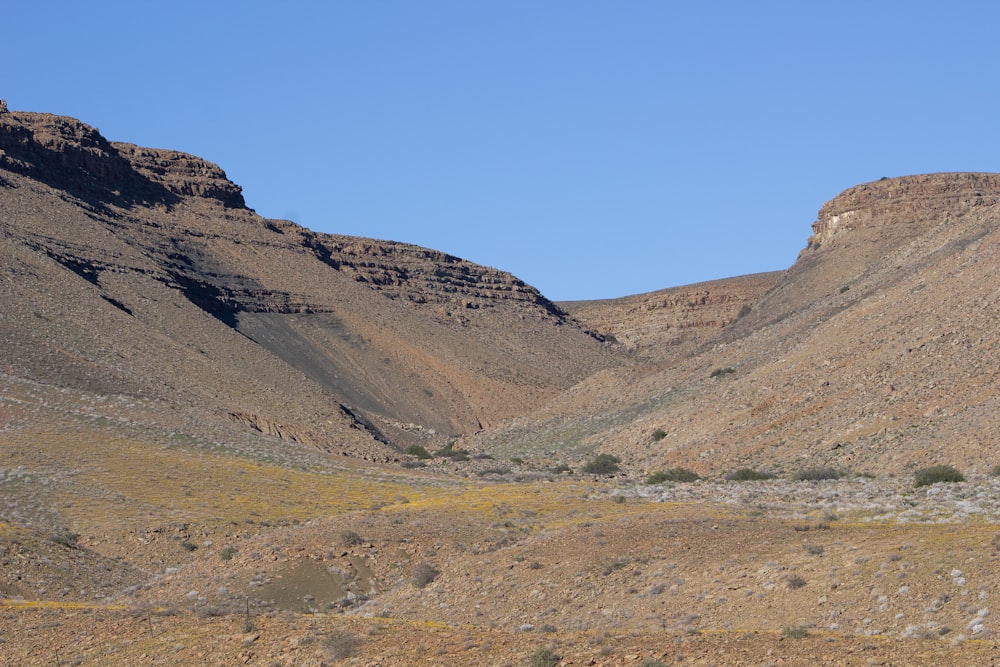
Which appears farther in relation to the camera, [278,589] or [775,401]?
[775,401]

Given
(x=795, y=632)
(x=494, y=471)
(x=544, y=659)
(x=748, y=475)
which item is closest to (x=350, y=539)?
(x=544, y=659)

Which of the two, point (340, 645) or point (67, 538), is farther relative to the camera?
point (67, 538)

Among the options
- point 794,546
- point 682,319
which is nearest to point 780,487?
point 794,546

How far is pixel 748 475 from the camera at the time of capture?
37.5 meters

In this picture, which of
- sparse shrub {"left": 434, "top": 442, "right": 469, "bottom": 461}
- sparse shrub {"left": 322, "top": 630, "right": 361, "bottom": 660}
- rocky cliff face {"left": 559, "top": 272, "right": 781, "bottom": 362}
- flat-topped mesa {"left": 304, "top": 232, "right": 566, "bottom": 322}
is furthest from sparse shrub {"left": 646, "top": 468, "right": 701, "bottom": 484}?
rocky cliff face {"left": 559, "top": 272, "right": 781, "bottom": 362}

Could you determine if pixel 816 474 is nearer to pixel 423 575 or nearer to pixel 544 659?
pixel 423 575

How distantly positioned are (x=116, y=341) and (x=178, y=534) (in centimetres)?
3317

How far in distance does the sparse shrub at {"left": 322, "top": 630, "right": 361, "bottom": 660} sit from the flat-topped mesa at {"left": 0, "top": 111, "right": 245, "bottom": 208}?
71118 millimetres

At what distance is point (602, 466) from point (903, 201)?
166 ft

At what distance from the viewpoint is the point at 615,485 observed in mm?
39031

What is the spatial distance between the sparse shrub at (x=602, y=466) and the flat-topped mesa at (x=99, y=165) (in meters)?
48.1

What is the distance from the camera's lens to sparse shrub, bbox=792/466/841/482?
114 ft

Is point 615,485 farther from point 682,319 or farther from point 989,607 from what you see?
point 682,319

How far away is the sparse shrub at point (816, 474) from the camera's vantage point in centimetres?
3466
